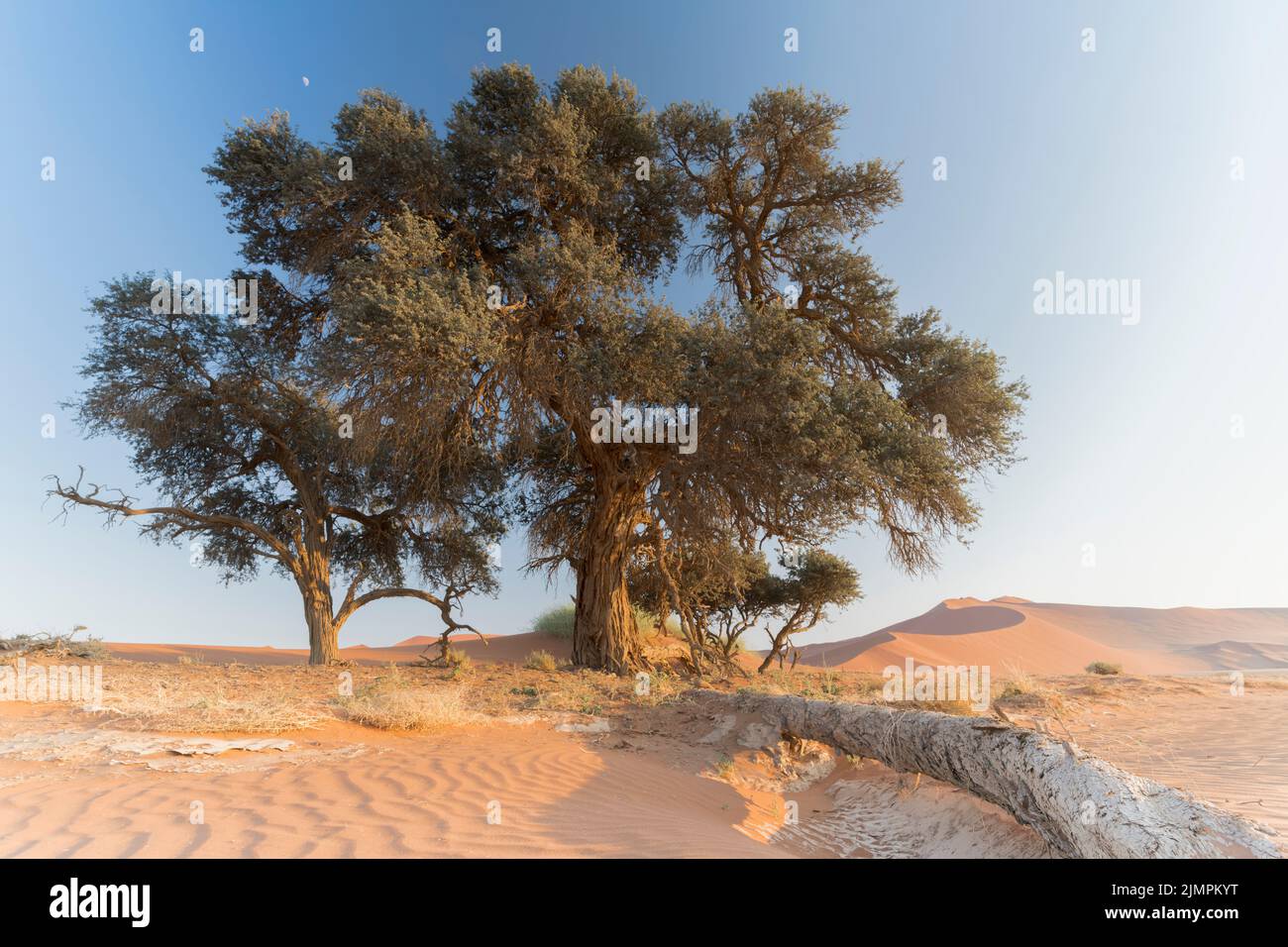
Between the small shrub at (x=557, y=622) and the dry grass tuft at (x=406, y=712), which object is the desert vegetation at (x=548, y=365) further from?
the small shrub at (x=557, y=622)

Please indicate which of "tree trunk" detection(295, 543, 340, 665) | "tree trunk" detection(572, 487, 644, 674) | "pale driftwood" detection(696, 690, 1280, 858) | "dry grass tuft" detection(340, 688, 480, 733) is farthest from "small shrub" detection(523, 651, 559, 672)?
"pale driftwood" detection(696, 690, 1280, 858)

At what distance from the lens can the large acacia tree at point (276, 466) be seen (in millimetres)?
14422

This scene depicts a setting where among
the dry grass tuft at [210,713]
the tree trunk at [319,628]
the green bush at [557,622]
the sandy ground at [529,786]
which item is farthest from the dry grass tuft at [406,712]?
the green bush at [557,622]

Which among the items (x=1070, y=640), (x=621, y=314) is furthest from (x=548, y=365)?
(x=1070, y=640)

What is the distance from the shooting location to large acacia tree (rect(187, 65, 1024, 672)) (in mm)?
11188

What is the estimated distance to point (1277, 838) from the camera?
3.32 m

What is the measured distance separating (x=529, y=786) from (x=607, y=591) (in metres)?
9.45

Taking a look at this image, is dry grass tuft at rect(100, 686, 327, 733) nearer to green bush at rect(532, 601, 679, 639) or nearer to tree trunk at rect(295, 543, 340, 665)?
tree trunk at rect(295, 543, 340, 665)

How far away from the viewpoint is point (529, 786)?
5.45 m

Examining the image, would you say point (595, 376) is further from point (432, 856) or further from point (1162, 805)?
point (1162, 805)

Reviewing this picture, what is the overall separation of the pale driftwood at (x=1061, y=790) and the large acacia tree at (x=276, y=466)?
29.3ft

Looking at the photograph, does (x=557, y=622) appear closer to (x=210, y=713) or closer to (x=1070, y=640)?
(x=210, y=713)

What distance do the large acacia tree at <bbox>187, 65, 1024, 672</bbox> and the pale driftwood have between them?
5.69 m
